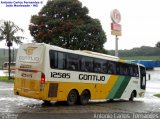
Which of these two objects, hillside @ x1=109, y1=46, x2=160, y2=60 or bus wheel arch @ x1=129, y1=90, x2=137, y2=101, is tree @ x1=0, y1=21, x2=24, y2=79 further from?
hillside @ x1=109, y1=46, x2=160, y2=60

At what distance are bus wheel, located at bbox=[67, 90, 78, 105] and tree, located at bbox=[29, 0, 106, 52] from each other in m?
27.5

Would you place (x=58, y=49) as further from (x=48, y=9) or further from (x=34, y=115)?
(x=48, y=9)

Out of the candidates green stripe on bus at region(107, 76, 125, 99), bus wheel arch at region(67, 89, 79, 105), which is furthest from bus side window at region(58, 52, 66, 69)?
green stripe on bus at region(107, 76, 125, 99)

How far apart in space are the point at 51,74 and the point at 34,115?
13.1 ft

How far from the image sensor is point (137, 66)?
1124 inches

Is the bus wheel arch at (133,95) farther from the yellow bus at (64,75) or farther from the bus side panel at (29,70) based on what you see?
the bus side panel at (29,70)

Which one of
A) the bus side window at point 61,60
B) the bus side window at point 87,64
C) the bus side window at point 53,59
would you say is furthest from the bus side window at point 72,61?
the bus side window at point 53,59

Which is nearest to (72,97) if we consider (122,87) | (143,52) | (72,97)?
(72,97)

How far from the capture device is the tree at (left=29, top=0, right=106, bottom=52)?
49594 mm

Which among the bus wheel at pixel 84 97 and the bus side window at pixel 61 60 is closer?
the bus side window at pixel 61 60

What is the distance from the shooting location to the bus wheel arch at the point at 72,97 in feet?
68.9

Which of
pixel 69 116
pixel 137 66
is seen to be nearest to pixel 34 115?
pixel 69 116

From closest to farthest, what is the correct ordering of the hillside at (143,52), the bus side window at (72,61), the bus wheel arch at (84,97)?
1. the bus side window at (72,61)
2. the bus wheel arch at (84,97)
3. the hillside at (143,52)

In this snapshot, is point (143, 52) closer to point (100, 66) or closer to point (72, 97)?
point (100, 66)
